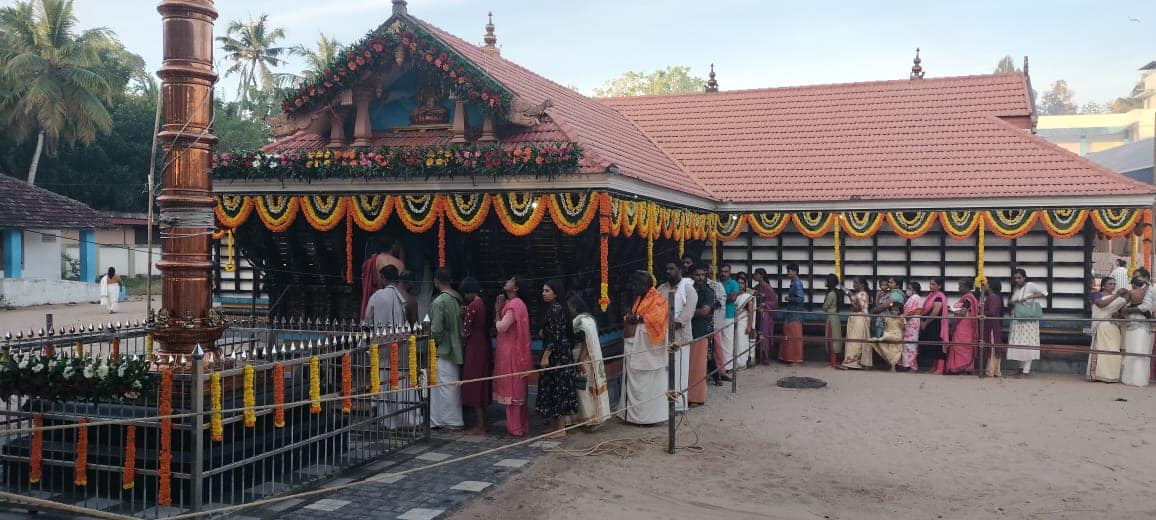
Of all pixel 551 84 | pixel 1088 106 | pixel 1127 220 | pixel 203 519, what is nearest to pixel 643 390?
pixel 203 519

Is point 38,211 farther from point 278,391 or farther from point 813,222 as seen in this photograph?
point 278,391

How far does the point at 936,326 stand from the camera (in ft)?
41.9

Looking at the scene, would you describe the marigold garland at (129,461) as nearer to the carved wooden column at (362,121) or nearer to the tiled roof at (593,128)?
the tiled roof at (593,128)

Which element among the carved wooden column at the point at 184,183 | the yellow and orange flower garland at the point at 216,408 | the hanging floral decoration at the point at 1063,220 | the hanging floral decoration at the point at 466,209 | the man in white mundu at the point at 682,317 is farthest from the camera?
the hanging floral decoration at the point at 1063,220

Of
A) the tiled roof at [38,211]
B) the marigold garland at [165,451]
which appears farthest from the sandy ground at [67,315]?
the marigold garland at [165,451]

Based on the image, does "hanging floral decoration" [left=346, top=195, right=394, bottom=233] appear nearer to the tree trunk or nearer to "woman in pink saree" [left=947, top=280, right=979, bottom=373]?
"woman in pink saree" [left=947, top=280, right=979, bottom=373]

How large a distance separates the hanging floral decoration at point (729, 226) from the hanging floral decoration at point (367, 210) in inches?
241

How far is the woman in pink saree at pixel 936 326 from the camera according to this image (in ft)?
40.9

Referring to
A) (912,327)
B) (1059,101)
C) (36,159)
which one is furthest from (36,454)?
(1059,101)

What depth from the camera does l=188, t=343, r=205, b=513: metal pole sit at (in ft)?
17.9

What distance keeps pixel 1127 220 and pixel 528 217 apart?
29.8 feet

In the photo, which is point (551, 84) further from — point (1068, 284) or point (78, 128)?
point (78, 128)

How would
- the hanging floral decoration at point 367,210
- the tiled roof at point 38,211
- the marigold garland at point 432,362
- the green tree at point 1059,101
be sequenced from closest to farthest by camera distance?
the marigold garland at point 432,362 → the hanging floral decoration at point 367,210 → the tiled roof at point 38,211 → the green tree at point 1059,101

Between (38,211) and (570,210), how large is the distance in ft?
71.1
